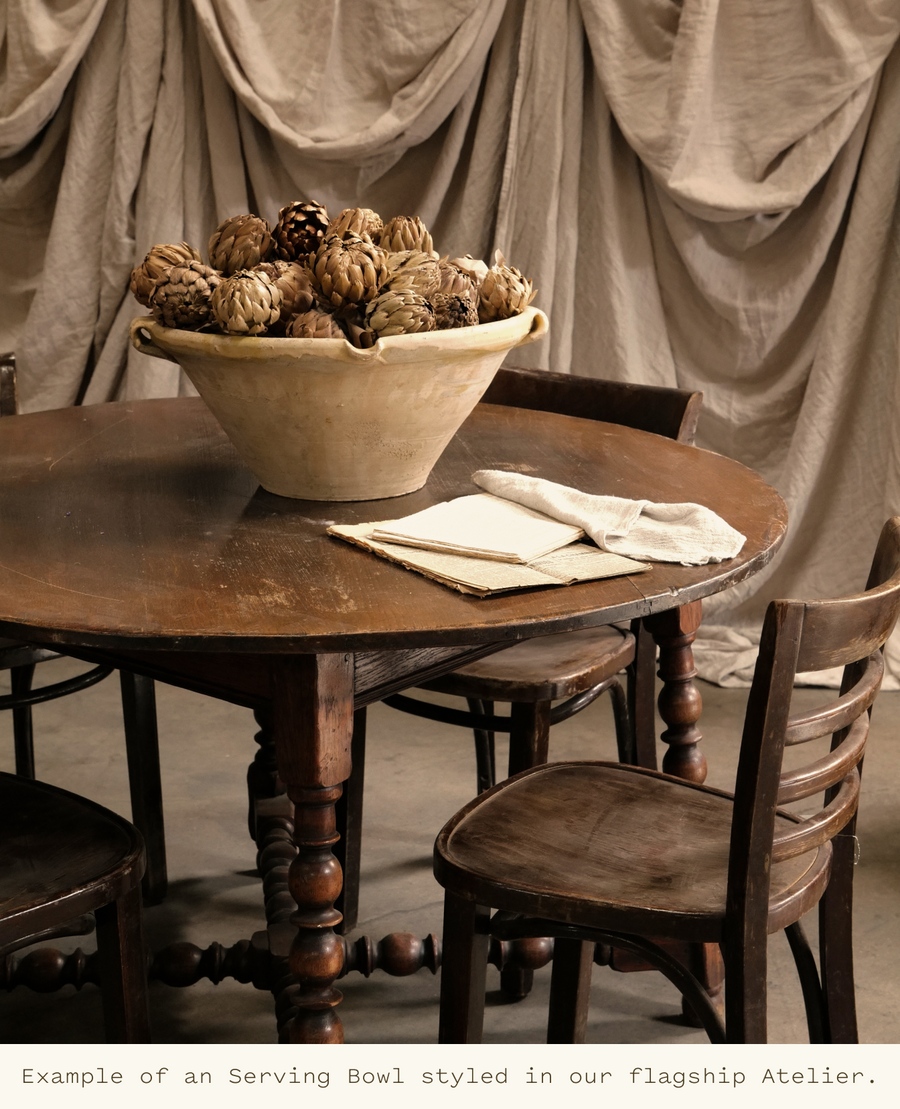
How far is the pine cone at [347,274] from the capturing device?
→ 1411 millimetres

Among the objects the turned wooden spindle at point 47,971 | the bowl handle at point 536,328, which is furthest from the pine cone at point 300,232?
the turned wooden spindle at point 47,971

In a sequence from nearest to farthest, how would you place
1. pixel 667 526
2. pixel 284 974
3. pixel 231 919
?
pixel 667 526 < pixel 284 974 < pixel 231 919

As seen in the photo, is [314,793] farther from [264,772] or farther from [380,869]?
[380,869]

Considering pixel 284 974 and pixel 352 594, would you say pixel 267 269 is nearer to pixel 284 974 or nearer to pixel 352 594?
A: pixel 352 594

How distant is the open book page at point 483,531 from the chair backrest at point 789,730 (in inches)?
10.2

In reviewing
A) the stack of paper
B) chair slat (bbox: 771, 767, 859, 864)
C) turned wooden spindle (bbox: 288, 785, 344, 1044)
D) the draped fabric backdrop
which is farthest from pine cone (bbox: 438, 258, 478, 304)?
the draped fabric backdrop

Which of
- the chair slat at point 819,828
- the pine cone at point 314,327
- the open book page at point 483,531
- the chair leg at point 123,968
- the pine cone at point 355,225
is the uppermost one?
the pine cone at point 355,225

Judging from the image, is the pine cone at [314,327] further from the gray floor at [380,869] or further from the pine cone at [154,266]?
the gray floor at [380,869]

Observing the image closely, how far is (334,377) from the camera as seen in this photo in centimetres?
139

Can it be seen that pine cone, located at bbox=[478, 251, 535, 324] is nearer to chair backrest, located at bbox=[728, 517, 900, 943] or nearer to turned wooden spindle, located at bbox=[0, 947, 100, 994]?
chair backrest, located at bbox=[728, 517, 900, 943]

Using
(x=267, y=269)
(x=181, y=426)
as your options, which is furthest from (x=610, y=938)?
(x=181, y=426)

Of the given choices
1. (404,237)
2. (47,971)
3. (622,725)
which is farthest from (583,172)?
(47,971)

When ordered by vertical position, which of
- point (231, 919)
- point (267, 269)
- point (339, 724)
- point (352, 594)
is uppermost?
point (267, 269)

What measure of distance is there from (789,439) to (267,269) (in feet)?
6.90
